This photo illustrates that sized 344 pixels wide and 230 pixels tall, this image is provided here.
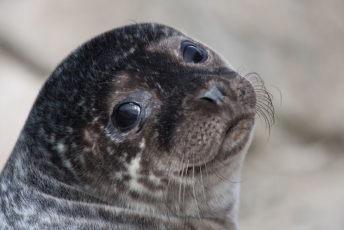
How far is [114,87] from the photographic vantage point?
292 cm

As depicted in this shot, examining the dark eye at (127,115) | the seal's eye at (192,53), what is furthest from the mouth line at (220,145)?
the seal's eye at (192,53)

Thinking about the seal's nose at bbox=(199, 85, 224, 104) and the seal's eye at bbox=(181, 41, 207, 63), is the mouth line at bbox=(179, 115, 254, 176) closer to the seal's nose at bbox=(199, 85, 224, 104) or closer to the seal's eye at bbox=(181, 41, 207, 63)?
the seal's nose at bbox=(199, 85, 224, 104)

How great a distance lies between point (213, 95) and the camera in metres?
2.83

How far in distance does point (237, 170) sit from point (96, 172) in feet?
2.63

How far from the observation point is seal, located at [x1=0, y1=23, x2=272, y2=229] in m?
2.83

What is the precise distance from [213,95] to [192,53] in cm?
47

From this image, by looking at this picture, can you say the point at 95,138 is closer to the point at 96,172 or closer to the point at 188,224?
the point at 96,172

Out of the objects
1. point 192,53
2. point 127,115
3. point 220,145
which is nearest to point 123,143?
point 127,115

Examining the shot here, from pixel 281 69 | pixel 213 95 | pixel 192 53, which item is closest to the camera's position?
pixel 213 95

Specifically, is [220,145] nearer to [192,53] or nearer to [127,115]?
[127,115]

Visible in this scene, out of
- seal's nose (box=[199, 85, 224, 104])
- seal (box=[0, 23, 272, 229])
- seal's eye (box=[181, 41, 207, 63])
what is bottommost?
seal (box=[0, 23, 272, 229])

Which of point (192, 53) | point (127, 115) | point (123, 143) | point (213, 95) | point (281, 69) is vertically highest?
point (281, 69)

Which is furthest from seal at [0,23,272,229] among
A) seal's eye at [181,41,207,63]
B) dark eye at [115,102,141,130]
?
seal's eye at [181,41,207,63]

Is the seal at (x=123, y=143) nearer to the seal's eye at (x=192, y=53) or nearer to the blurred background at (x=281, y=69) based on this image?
the seal's eye at (x=192, y=53)
